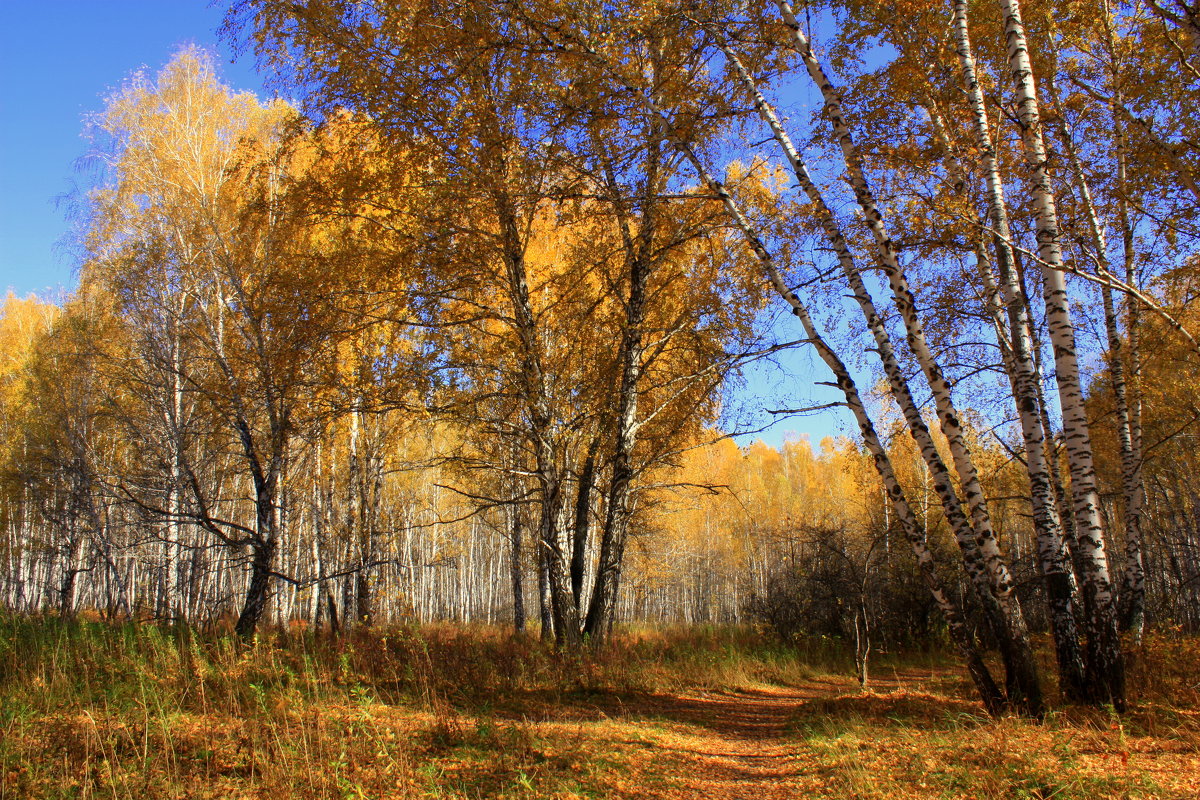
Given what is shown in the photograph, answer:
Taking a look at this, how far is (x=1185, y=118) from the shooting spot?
22.8 ft

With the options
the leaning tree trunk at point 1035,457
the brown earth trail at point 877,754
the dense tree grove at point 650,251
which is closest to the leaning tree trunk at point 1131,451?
the dense tree grove at point 650,251

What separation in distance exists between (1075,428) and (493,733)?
5162mm

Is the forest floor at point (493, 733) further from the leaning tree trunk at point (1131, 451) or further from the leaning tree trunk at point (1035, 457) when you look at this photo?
the leaning tree trunk at point (1131, 451)

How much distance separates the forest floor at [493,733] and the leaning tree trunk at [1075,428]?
0.40 metres

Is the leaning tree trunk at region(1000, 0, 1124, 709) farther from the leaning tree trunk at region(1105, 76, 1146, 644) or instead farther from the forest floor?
the leaning tree trunk at region(1105, 76, 1146, 644)

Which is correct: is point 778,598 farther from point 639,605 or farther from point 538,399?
point 639,605

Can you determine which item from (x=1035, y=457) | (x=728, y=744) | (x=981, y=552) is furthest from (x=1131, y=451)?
(x=728, y=744)

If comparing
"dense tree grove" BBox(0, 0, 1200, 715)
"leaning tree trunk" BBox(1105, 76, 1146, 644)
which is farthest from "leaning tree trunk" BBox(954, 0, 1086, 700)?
"leaning tree trunk" BBox(1105, 76, 1146, 644)

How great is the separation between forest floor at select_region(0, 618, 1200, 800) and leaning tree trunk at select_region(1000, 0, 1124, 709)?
398 millimetres

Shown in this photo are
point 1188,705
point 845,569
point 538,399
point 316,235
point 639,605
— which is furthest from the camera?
point 639,605

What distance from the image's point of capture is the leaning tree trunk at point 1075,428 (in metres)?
4.87

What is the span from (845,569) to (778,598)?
1884 mm

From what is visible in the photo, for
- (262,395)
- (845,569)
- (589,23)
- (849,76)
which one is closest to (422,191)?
(589,23)

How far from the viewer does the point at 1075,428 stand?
16.4 ft
